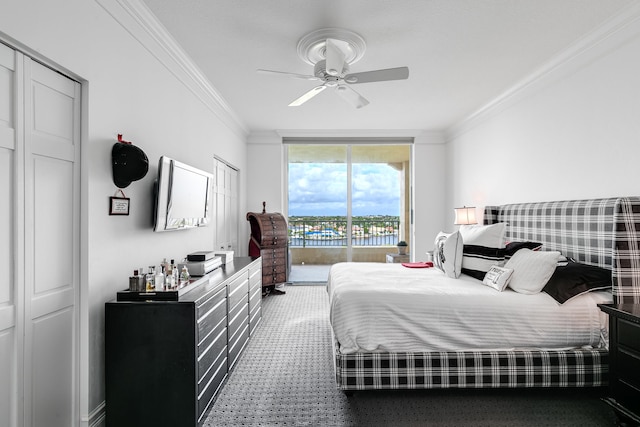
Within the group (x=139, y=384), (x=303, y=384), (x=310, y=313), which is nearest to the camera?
(x=139, y=384)

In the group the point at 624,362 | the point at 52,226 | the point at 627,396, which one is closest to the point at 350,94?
the point at 52,226

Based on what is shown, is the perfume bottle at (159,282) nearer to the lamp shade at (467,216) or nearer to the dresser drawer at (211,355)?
the dresser drawer at (211,355)

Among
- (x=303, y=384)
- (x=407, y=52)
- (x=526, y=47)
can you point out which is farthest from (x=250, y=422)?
(x=526, y=47)

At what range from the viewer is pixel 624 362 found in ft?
6.33

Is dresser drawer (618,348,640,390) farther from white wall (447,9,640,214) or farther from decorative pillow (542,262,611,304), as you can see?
white wall (447,9,640,214)

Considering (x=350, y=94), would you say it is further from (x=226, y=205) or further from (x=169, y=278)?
(x=226, y=205)

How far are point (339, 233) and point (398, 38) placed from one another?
3965mm

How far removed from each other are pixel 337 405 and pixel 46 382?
1602mm

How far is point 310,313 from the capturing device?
4.32 m

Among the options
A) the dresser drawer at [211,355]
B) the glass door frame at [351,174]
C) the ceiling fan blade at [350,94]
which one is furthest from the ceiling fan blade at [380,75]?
the glass door frame at [351,174]

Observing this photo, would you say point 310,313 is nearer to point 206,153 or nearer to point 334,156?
point 206,153

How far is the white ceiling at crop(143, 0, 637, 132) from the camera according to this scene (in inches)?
91.4

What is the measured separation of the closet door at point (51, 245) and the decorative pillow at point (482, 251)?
2.90 m

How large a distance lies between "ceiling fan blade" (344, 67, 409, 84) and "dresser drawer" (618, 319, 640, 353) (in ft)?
6.77
